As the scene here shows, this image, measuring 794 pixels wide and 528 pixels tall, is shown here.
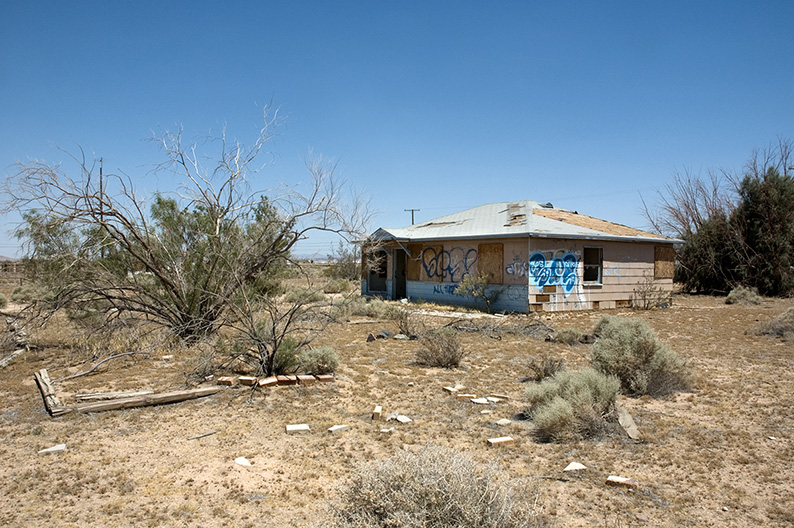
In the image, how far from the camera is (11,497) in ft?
12.0

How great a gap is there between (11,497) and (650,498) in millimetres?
4477

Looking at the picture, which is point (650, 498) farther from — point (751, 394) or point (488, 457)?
point (751, 394)

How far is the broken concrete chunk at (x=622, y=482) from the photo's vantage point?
12.5 ft

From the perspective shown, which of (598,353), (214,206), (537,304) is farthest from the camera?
(537,304)

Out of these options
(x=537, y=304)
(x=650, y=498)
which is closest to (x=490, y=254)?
(x=537, y=304)

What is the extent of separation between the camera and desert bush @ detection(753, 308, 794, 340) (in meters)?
10.5

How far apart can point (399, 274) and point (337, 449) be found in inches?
630

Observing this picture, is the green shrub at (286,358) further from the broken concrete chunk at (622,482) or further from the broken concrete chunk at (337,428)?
the broken concrete chunk at (622,482)

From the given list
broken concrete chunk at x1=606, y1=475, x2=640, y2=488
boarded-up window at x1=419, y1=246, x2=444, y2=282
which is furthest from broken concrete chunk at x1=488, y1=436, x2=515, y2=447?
boarded-up window at x1=419, y1=246, x2=444, y2=282

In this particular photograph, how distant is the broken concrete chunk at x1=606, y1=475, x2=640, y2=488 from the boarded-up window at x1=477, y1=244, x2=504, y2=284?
40.5 feet

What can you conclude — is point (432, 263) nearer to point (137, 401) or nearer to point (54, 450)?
point (137, 401)

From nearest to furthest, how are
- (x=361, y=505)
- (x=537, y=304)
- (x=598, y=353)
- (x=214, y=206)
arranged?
(x=361, y=505) < (x=598, y=353) < (x=214, y=206) < (x=537, y=304)

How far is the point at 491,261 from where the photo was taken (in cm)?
1634

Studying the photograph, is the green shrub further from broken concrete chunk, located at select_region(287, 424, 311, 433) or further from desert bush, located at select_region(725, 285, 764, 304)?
desert bush, located at select_region(725, 285, 764, 304)
